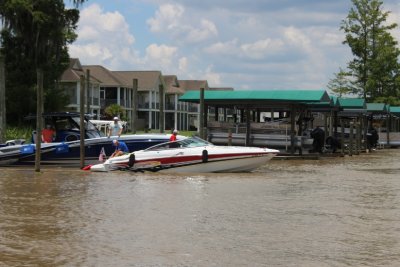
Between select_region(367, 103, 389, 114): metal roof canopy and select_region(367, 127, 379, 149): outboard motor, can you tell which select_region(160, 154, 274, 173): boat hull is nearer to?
select_region(367, 127, 379, 149): outboard motor

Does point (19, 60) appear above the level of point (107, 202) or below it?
above

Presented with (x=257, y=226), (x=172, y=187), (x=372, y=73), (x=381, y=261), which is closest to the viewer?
(x=381, y=261)

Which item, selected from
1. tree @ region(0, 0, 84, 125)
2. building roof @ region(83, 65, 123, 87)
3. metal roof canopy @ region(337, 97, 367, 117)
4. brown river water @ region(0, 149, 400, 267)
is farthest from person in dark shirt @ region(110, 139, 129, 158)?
building roof @ region(83, 65, 123, 87)

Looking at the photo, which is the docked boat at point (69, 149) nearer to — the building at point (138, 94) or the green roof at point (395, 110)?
the green roof at point (395, 110)

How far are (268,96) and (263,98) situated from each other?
0.29 m

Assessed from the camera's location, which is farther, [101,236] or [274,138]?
[274,138]

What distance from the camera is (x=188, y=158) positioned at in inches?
869

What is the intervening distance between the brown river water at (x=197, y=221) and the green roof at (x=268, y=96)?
414 inches

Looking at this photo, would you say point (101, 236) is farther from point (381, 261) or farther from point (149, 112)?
point (149, 112)

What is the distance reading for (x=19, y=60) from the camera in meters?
39.0

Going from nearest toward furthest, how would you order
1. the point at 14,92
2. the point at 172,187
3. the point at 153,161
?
the point at 172,187, the point at 153,161, the point at 14,92

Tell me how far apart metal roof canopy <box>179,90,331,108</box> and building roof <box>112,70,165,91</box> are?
1877 inches

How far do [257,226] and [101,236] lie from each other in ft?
9.31

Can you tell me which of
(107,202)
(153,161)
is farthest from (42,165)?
(107,202)
